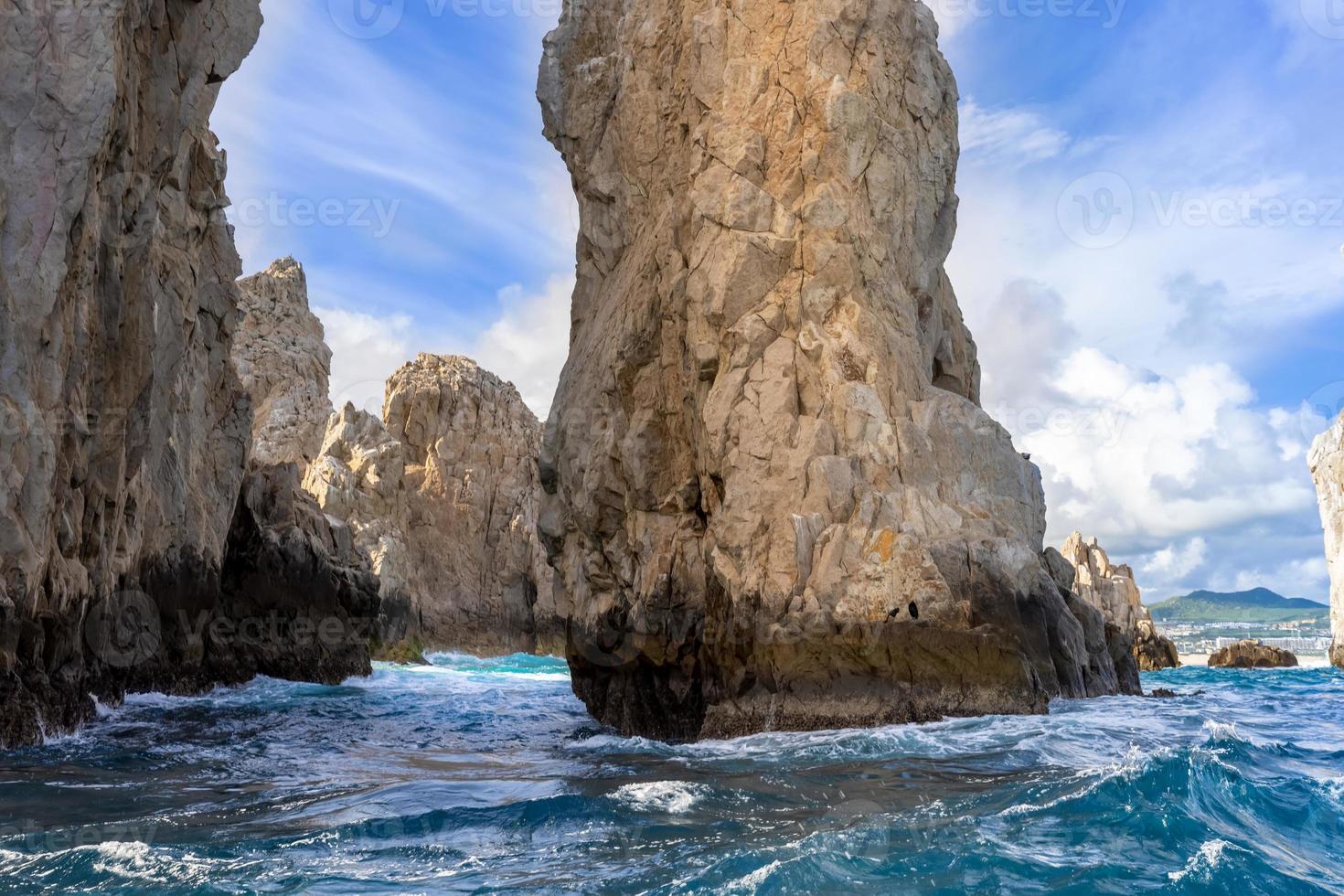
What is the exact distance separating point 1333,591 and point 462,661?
1659 inches

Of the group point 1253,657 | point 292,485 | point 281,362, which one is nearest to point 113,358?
point 292,485

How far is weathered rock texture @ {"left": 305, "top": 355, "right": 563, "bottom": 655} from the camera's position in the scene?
65875 millimetres

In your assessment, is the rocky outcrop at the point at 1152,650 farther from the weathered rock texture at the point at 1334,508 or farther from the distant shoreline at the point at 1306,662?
the weathered rock texture at the point at 1334,508

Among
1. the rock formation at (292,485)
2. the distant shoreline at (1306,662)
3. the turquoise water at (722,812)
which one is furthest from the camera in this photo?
the distant shoreline at (1306,662)

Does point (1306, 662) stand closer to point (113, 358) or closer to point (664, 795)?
point (664, 795)

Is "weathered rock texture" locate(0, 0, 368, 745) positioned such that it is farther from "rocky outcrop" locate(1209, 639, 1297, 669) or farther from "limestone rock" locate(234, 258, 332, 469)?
"rocky outcrop" locate(1209, 639, 1297, 669)

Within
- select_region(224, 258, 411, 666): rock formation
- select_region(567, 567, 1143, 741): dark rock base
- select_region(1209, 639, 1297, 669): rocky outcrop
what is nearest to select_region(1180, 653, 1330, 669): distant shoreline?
select_region(1209, 639, 1297, 669): rocky outcrop

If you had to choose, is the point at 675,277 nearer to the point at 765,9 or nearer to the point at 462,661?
the point at 765,9

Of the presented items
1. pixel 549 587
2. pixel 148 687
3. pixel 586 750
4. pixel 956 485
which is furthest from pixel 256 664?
pixel 549 587

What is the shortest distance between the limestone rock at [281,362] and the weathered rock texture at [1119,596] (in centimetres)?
4072

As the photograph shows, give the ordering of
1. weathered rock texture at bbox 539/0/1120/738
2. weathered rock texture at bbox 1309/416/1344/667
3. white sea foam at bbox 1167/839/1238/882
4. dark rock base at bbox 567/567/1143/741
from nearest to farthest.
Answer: white sea foam at bbox 1167/839/1238/882, dark rock base at bbox 567/567/1143/741, weathered rock texture at bbox 539/0/1120/738, weathered rock texture at bbox 1309/416/1344/667

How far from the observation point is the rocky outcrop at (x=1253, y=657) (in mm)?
53406

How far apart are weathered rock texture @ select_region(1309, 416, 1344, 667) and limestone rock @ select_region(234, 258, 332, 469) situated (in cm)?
4969

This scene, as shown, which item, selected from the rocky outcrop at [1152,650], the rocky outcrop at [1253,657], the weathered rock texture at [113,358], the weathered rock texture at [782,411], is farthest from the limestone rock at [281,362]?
the rocky outcrop at [1253,657]
